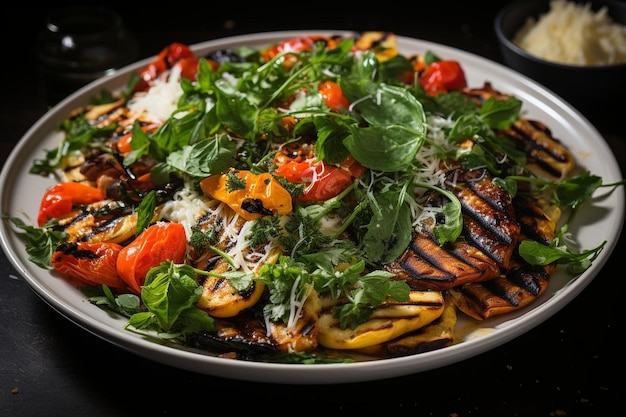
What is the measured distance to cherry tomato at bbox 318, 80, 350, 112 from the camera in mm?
3926

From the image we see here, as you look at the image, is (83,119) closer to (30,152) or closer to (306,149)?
(30,152)

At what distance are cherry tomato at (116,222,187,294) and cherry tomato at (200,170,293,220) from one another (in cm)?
28

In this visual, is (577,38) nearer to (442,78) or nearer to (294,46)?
(442,78)

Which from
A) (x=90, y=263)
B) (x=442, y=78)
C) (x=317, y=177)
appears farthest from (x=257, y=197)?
(x=442, y=78)

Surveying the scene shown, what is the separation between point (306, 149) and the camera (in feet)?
12.2

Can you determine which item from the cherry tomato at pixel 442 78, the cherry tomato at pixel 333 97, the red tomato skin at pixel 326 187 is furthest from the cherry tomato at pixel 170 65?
the red tomato skin at pixel 326 187

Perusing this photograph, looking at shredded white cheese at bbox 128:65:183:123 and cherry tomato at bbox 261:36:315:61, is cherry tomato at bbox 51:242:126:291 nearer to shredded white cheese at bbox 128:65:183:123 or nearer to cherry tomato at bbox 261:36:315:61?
shredded white cheese at bbox 128:65:183:123

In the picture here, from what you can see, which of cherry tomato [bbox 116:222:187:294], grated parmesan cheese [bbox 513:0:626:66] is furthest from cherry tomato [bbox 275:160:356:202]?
grated parmesan cheese [bbox 513:0:626:66]

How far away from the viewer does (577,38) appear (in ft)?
17.2

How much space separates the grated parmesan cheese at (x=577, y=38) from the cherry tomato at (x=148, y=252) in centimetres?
315

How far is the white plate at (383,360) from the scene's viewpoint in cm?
290

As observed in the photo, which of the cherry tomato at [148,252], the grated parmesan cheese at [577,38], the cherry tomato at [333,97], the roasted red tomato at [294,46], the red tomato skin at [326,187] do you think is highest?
the cherry tomato at [333,97]

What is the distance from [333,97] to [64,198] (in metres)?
1.46

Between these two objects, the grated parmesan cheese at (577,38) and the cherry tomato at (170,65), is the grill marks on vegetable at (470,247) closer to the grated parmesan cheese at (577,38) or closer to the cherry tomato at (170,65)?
the cherry tomato at (170,65)
